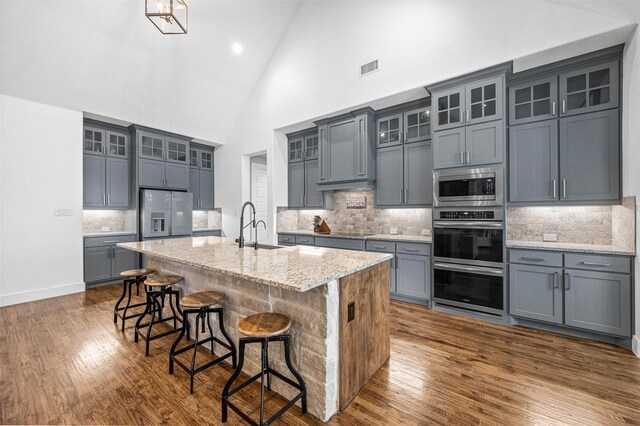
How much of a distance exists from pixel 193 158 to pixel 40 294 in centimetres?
377

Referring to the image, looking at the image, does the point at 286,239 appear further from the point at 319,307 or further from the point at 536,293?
the point at 536,293

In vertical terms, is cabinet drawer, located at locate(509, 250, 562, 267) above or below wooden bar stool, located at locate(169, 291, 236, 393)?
above

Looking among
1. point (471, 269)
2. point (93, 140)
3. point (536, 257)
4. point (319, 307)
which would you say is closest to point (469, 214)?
point (471, 269)

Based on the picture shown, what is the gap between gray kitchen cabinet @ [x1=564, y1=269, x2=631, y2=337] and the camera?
2.55 m

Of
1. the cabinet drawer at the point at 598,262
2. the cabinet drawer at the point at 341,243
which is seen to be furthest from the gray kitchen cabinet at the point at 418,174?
the cabinet drawer at the point at 598,262

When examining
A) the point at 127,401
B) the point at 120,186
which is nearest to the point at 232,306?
the point at 127,401

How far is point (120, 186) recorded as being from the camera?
539 cm

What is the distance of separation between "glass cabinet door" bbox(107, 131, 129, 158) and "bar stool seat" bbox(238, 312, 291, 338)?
532cm

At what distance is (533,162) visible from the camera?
10.5 feet

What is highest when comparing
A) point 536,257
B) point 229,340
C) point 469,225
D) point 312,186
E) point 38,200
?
point 312,186

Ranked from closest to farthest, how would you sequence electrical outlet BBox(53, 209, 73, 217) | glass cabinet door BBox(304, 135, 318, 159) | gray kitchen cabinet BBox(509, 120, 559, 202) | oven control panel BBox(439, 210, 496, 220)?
1. gray kitchen cabinet BBox(509, 120, 559, 202)
2. oven control panel BBox(439, 210, 496, 220)
3. electrical outlet BBox(53, 209, 73, 217)
4. glass cabinet door BBox(304, 135, 318, 159)

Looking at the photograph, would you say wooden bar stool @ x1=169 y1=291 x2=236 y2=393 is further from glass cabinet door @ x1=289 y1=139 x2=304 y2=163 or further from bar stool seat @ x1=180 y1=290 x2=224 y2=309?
glass cabinet door @ x1=289 y1=139 x2=304 y2=163

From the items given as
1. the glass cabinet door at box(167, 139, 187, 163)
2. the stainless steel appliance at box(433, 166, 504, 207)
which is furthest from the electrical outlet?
the stainless steel appliance at box(433, 166, 504, 207)

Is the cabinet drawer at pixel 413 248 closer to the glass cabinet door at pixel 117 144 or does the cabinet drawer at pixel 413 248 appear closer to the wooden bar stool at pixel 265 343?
the wooden bar stool at pixel 265 343
